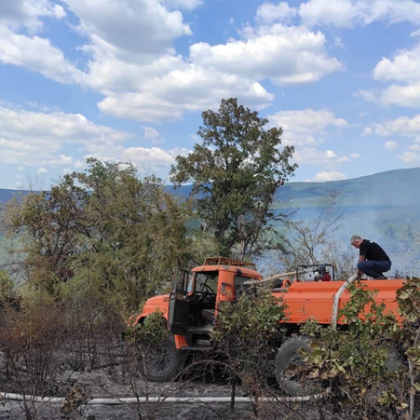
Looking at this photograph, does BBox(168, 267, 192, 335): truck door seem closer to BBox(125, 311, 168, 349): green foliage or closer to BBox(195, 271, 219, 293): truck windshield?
BBox(195, 271, 219, 293): truck windshield

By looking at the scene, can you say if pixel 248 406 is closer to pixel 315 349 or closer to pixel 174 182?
pixel 315 349

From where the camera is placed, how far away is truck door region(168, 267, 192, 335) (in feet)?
33.2

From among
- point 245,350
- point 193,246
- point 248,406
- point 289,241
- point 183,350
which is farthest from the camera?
point 289,241

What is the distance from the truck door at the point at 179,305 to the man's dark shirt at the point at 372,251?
3.95 m

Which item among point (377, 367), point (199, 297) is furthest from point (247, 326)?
point (199, 297)

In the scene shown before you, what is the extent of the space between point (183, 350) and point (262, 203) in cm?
1702

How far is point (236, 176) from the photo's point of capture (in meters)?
25.2

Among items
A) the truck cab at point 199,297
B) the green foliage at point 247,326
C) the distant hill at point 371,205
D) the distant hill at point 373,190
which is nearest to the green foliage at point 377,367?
the green foliage at point 247,326

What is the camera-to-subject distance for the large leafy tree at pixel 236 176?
84.3 ft

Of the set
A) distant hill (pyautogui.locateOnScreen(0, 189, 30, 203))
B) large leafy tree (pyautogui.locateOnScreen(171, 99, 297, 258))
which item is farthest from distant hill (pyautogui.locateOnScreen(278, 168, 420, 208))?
distant hill (pyautogui.locateOnScreen(0, 189, 30, 203))

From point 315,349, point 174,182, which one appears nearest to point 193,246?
point 174,182

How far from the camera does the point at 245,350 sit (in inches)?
271

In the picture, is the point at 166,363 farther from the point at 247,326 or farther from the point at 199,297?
the point at 247,326

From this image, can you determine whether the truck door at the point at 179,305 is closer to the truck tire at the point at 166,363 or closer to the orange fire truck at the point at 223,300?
the orange fire truck at the point at 223,300
